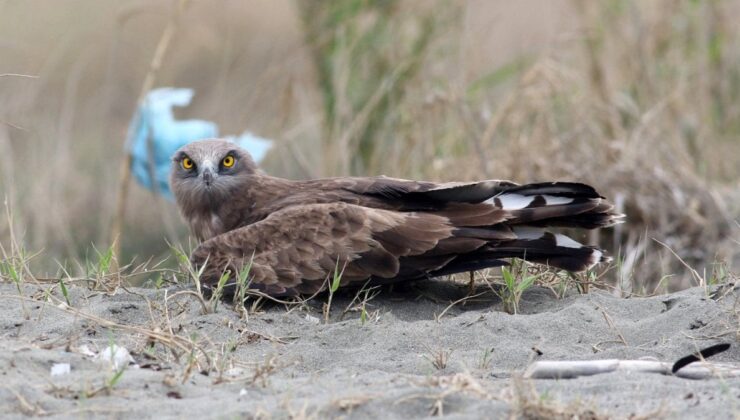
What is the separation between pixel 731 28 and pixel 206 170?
5.35 m

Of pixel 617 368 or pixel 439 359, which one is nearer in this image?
pixel 617 368

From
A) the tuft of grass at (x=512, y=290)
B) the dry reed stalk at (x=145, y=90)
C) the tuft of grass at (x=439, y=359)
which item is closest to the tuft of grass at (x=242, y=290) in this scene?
Result: the tuft of grass at (x=439, y=359)

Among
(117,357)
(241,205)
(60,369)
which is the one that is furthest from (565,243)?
(60,369)

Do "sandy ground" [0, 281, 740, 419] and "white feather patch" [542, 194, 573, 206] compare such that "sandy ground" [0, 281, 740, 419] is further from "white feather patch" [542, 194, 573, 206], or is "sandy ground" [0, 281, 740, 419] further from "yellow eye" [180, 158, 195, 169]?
"yellow eye" [180, 158, 195, 169]

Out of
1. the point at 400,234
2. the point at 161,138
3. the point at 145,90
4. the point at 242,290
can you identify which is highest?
the point at 145,90

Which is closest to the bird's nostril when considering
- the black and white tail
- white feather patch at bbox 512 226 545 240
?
the black and white tail

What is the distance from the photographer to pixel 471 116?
7.87 m

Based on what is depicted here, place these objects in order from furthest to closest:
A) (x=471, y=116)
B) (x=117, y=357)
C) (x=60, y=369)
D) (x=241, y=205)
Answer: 1. (x=471, y=116)
2. (x=241, y=205)
3. (x=117, y=357)
4. (x=60, y=369)

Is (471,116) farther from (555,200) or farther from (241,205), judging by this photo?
(555,200)

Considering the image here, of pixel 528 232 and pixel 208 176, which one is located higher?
pixel 208 176

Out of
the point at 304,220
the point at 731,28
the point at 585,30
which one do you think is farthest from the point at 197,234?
the point at 731,28

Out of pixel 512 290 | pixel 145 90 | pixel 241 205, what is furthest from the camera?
pixel 145 90

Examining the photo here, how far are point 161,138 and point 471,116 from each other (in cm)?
213

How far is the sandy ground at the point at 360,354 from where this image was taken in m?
3.06
